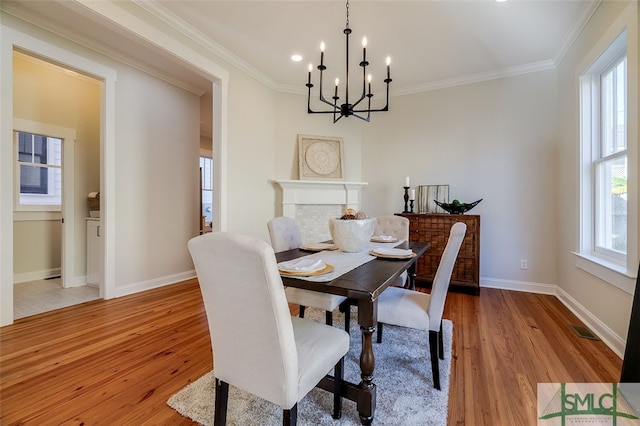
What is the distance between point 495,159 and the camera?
12.2 ft

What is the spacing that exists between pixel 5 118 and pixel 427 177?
4.61 metres

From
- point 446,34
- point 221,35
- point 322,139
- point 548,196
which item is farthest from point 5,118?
point 548,196

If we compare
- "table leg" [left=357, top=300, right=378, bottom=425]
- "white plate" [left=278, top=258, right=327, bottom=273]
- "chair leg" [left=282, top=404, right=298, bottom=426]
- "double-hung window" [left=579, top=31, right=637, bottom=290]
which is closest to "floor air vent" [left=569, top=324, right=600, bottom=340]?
"double-hung window" [left=579, top=31, right=637, bottom=290]

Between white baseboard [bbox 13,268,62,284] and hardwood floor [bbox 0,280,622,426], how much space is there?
1.75 m

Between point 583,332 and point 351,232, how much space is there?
2.18 m

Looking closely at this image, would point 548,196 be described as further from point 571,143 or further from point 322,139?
point 322,139

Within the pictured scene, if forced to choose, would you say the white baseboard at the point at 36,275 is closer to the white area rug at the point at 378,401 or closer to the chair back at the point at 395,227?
the white area rug at the point at 378,401

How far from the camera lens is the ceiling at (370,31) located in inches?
98.3

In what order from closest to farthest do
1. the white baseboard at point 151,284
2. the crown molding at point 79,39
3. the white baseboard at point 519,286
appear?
the crown molding at point 79,39 → the white baseboard at point 151,284 → the white baseboard at point 519,286

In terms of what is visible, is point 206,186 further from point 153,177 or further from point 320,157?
point 320,157

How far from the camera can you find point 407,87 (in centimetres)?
419

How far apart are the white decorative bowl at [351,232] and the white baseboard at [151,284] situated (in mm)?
2860

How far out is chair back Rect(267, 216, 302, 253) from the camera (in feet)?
7.59

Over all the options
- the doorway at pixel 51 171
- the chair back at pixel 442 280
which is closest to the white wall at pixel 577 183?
the chair back at pixel 442 280
